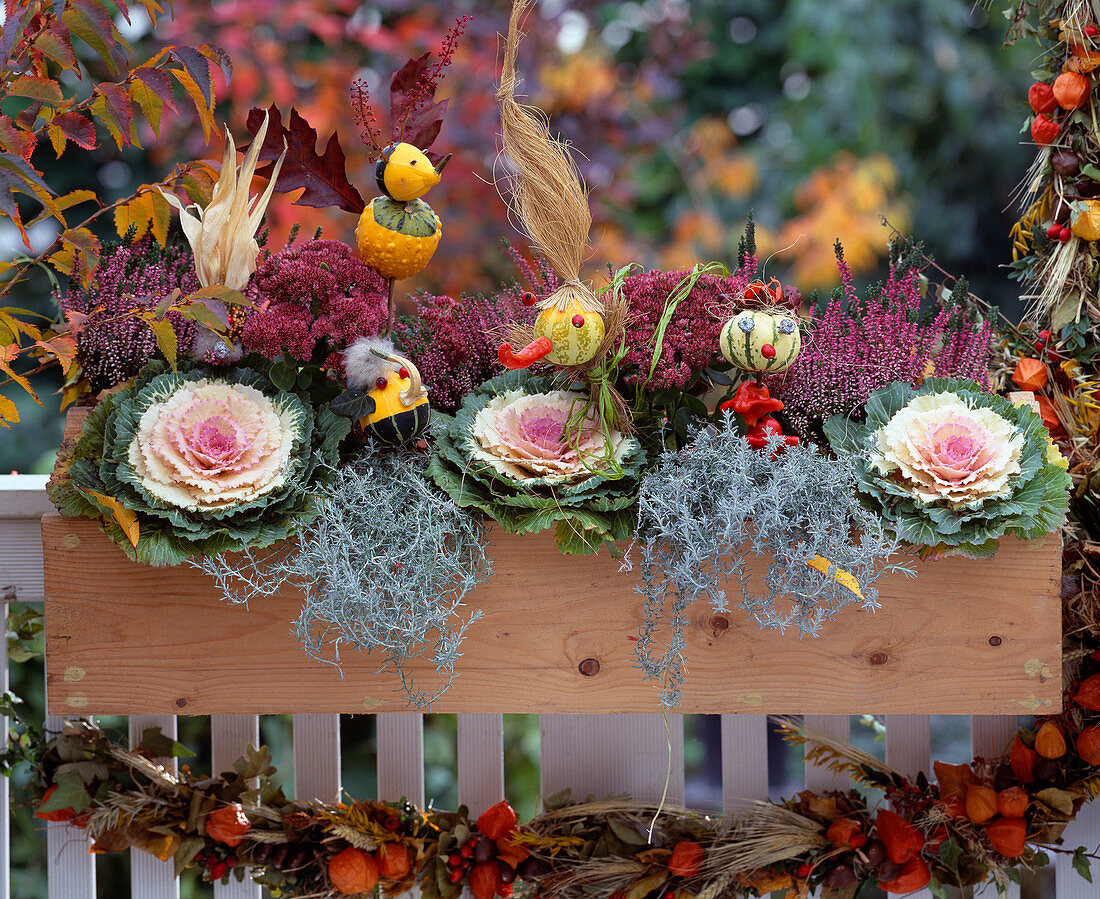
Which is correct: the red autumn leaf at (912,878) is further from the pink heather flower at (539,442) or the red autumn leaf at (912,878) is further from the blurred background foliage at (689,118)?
the blurred background foliage at (689,118)

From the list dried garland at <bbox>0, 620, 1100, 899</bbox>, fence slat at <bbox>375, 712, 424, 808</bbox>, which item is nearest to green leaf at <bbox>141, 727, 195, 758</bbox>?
dried garland at <bbox>0, 620, 1100, 899</bbox>

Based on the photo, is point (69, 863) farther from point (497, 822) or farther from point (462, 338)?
point (462, 338)

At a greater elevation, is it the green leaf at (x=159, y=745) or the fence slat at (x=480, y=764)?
the green leaf at (x=159, y=745)

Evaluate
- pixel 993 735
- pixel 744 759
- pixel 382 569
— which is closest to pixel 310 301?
pixel 382 569

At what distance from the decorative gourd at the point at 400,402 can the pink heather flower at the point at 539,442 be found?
72 mm

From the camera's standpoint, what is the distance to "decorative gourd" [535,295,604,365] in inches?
38.2

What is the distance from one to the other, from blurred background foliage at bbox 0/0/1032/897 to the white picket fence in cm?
70

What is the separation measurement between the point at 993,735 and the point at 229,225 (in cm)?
129

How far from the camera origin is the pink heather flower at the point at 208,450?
983 mm

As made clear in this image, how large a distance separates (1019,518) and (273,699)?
899mm

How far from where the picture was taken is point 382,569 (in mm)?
957

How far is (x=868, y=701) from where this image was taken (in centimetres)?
105

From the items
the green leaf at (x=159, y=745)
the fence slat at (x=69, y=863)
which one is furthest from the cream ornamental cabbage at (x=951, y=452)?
the fence slat at (x=69, y=863)

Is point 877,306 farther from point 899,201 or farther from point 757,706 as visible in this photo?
point 899,201
